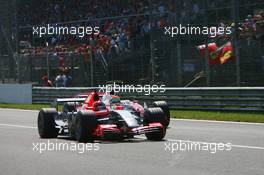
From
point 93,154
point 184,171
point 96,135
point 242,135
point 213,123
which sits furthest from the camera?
point 213,123

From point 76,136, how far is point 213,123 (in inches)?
249

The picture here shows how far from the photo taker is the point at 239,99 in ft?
70.7

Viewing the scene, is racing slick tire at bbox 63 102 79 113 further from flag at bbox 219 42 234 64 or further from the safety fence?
flag at bbox 219 42 234 64

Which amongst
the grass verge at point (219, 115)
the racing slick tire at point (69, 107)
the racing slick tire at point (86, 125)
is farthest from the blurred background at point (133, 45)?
the racing slick tire at point (86, 125)

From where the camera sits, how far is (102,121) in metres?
13.5

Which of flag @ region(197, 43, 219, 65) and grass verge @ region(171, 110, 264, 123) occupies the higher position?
flag @ region(197, 43, 219, 65)

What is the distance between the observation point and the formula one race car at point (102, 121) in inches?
503

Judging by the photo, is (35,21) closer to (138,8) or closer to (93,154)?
(138,8)

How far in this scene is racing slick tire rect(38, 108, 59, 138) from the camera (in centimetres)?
1439

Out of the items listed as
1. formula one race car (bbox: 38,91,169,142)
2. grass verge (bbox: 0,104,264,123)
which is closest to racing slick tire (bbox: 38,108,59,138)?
formula one race car (bbox: 38,91,169,142)

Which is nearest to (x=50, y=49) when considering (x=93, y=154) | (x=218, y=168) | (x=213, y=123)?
(x=213, y=123)

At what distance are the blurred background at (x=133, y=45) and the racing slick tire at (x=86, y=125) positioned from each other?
416 inches

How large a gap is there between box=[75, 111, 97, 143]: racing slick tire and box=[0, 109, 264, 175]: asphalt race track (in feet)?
0.96

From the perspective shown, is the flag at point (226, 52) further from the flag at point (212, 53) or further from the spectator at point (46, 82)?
the spectator at point (46, 82)
